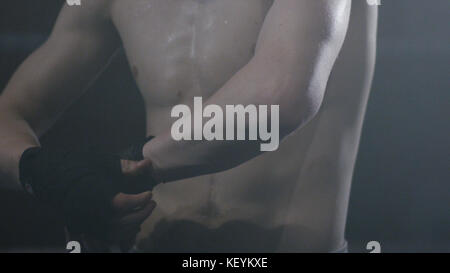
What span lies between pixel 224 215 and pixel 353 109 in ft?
1.17

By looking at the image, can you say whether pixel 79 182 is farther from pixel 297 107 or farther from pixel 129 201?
pixel 297 107

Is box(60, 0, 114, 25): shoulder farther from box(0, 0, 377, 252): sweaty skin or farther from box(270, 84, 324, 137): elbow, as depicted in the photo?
box(270, 84, 324, 137): elbow

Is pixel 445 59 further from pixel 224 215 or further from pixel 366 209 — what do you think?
pixel 224 215

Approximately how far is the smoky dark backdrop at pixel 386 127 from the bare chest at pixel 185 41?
0.05 meters

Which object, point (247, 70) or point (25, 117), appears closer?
point (247, 70)

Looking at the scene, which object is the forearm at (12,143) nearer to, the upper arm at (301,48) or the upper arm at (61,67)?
the upper arm at (61,67)

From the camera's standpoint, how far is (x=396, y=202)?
3.82 feet

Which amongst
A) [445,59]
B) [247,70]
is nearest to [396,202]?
[445,59]

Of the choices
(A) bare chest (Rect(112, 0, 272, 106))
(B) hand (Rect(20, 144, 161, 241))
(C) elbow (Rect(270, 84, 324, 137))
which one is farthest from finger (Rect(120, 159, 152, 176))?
(C) elbow (Rect(270, 84, 324, 137))

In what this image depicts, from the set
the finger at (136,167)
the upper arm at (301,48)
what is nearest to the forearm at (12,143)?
the finger at (136,167)

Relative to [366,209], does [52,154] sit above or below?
above

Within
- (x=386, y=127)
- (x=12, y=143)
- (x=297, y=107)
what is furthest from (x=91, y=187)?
(x=386, y=127)

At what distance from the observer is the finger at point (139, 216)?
3.67 feet

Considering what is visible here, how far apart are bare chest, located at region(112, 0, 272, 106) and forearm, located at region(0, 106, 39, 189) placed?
10.8 inches
